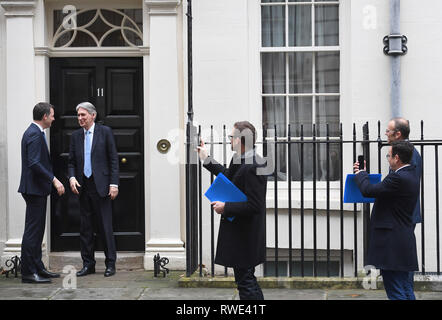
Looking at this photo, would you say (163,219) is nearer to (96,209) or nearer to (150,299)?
(96,209)

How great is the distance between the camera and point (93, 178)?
8758 mm

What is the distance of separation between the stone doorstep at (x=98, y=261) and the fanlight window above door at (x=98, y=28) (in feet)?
8.15

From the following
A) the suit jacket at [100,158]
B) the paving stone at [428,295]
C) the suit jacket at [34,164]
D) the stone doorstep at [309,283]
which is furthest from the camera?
the suit jacket at [100,158]

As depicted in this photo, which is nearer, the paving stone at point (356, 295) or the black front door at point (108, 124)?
the paving stone at point (356, 295)

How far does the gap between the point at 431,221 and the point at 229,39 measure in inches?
120

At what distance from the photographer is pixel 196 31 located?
9.14 m

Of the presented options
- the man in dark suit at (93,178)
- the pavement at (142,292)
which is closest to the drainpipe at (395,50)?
the pavement at (142,292)

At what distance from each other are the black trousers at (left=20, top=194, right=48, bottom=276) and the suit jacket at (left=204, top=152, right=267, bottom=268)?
295 cm

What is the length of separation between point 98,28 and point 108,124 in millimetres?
1162

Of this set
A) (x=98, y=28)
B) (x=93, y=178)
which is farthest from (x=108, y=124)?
(x=98, y=28)

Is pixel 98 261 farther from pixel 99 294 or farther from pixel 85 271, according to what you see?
pixel 99 294

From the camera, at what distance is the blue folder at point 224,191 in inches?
236

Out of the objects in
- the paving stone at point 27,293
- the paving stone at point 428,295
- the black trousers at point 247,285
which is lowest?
the paving stone at point 428,295

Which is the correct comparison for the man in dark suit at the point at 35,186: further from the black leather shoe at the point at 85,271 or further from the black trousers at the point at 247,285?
the black trousers at the point at 247,285
